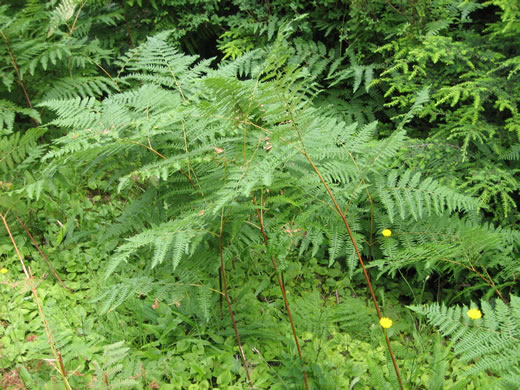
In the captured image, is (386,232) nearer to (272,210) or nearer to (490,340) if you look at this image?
(272,210)

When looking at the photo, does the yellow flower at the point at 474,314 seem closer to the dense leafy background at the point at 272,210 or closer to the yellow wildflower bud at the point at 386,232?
the dense leafy background at the point at 272,210

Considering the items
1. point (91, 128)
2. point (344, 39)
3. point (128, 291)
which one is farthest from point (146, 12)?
point (128, 291)

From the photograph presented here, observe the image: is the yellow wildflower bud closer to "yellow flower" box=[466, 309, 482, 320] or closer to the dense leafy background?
the dense leafy background

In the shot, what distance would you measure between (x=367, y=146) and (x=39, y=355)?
1933mm

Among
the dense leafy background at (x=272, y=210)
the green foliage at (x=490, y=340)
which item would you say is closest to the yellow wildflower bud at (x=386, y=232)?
the dense leafy background at (x=272, y=210)

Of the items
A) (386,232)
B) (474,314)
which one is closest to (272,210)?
(386,232)

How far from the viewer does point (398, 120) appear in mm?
3143

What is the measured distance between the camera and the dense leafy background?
1820 millimetres

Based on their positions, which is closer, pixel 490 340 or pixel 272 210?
pixel 490 340

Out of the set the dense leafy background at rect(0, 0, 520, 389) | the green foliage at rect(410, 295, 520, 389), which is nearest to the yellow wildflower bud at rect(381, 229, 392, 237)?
the dense leafy background at rect(0, 0, 520, 389)

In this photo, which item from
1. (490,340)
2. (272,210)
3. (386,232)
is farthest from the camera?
(386,232)

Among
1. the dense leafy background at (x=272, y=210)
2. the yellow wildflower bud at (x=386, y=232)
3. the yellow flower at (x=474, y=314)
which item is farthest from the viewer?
the yellow wildflower bud at (x=386, y=232)

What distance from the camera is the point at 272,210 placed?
2.12 m

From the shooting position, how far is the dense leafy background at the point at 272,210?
182cm
